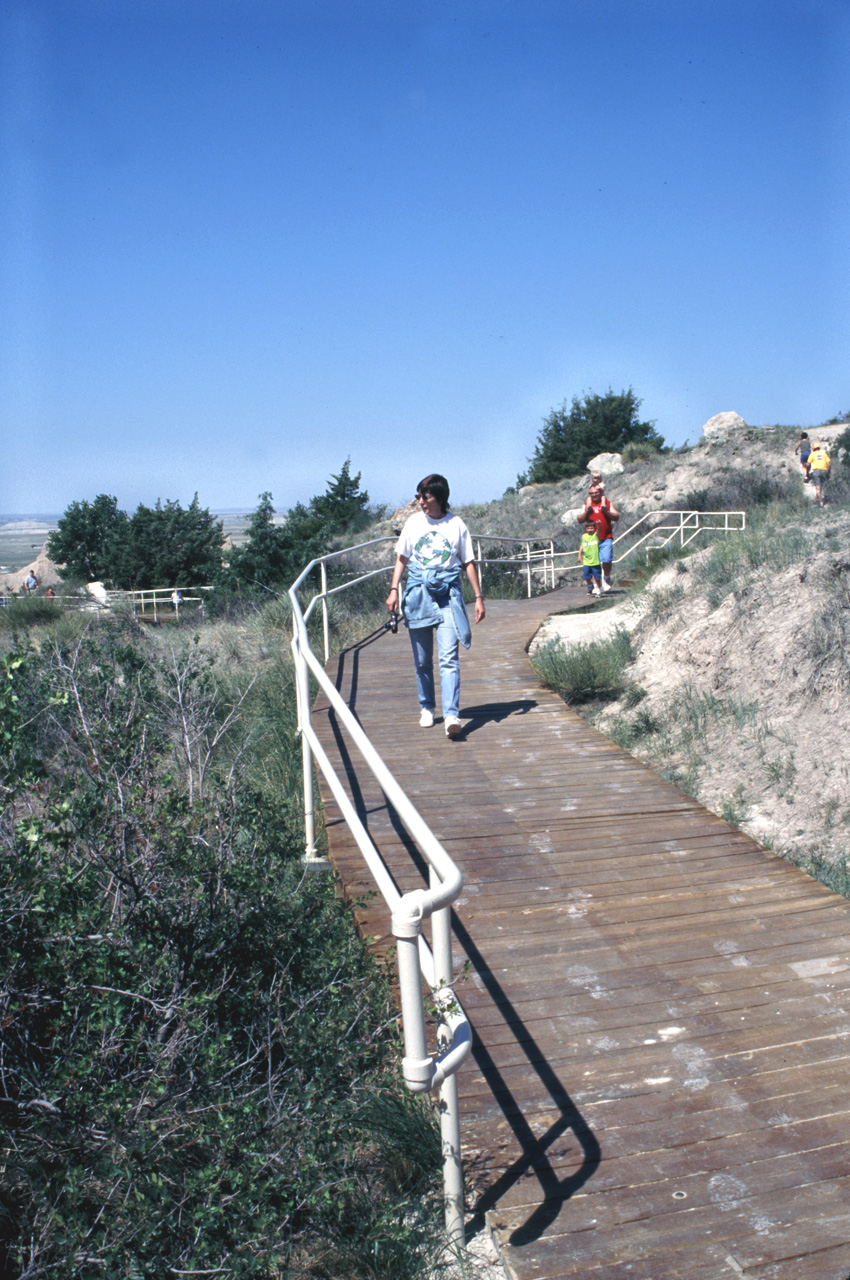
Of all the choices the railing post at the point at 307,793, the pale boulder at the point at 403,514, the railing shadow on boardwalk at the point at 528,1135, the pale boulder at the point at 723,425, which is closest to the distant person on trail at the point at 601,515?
the railing post at the point at 307,793

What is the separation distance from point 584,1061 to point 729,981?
0.73m

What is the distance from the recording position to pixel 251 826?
3838 mm

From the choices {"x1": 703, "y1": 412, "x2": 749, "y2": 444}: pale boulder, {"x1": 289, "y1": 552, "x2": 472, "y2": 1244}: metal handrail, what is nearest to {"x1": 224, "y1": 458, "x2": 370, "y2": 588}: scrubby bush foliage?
{"x1": 289, "y1": 552, "x2": 472, "y2": 1244}: metal handrail

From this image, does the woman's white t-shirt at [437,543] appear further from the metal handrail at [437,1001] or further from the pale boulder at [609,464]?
the pale boulder at [609,464]

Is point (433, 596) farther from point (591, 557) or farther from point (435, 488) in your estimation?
point (591, 557)

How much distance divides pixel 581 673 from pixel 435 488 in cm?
263

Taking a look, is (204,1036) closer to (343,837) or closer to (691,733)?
(343,837)

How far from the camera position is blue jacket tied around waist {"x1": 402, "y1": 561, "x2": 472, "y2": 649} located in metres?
5.89

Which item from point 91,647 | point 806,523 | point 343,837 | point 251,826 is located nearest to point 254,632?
point 91,647

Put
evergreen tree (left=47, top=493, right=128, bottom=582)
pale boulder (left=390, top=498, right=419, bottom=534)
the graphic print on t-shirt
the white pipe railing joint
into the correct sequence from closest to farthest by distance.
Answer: the white pipe railing joint
the graphic print on t-shirt
pale boulder (left=390, top=498, right=419, bottom=534)
evergreen tree (left=47, top=493, right=128, bottom=582)

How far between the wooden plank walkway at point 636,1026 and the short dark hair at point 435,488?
1.79 metres

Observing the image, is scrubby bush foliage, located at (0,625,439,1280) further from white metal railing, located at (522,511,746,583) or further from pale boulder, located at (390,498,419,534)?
pale boulder, located at (390,498,419,534)

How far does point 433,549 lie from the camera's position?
19.4 feet

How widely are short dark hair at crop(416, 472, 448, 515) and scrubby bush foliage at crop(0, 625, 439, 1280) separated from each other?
299cm
